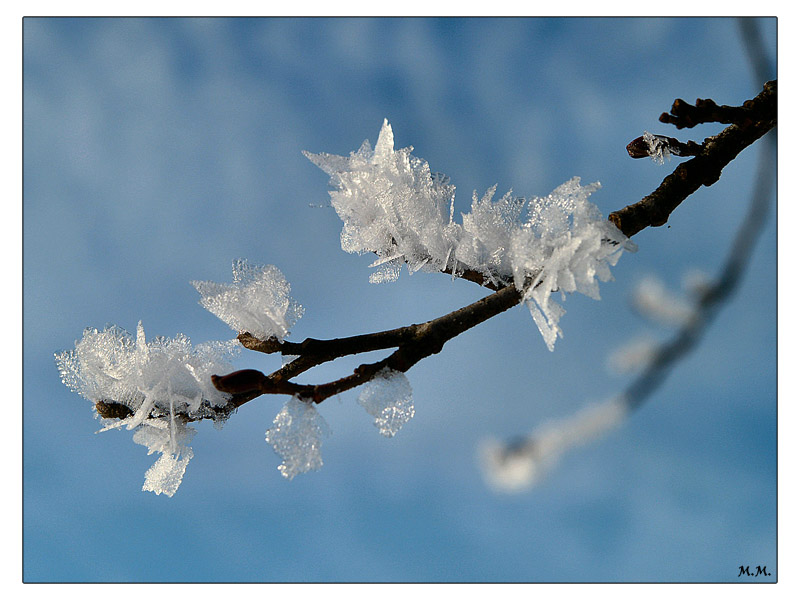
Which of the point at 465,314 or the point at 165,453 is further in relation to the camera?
the point at 165,453

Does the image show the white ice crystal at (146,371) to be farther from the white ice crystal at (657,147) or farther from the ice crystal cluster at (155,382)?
the white ice crystal at (657,147)

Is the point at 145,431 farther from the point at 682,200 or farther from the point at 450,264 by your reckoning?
the point at 682,200

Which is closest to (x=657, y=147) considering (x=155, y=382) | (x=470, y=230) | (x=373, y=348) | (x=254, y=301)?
(x=470, y=230)

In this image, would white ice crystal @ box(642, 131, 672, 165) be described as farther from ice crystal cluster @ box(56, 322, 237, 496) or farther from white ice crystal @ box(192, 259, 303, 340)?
ice crystal cluster @ box(56, 322, 237, 496)

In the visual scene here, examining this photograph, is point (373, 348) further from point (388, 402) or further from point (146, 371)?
point (146, 371)

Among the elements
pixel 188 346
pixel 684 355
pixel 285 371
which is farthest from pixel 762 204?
pixel 188 346
